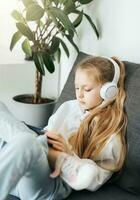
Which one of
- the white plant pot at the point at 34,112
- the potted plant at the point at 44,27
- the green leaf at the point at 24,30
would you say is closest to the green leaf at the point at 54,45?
the potted plant at the point at 44,27

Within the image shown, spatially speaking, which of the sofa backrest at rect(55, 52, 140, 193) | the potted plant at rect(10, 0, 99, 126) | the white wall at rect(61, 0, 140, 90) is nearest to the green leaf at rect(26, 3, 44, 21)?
the potted plant at rect(10, 0, 99, 126)

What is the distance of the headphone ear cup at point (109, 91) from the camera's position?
4.36ft

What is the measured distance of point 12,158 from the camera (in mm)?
1110

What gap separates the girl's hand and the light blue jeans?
0.05m

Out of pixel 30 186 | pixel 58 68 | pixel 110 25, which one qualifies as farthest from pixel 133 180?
pixel 58 68

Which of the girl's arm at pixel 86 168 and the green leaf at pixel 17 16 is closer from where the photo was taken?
the girl's arm at pixel 86 168

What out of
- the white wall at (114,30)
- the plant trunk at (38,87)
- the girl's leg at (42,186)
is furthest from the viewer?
the plant trunk at (38,87)

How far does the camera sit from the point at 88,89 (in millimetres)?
1400

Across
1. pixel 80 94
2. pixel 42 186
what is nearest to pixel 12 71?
pixel 80 94

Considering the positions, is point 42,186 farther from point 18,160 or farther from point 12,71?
point 12,71

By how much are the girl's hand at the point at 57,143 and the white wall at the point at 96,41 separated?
58 cm

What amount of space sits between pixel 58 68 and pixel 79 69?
889 mm

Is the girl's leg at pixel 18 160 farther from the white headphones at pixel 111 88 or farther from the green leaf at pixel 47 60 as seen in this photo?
the green leaf at pixel 47 60

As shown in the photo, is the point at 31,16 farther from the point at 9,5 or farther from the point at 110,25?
the point at 9,5
